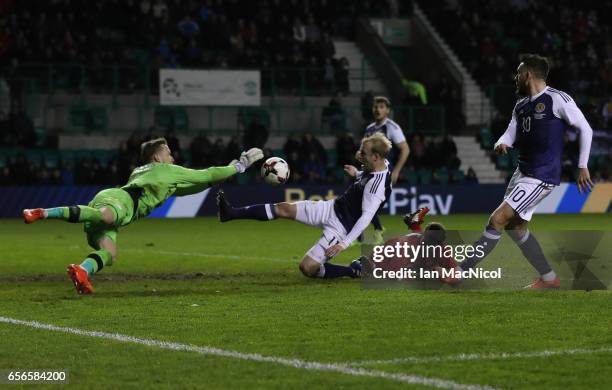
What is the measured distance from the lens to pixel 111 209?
10.1 metres

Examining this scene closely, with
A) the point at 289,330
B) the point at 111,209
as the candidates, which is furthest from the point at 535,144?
the point at 111,209

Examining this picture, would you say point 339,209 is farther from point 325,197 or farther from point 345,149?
point 345,149

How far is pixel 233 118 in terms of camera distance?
94.7ft

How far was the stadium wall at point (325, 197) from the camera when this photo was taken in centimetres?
2500

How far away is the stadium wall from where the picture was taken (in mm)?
25000

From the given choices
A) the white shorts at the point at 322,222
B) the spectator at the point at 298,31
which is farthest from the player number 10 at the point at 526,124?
the spectator at the point at 298,31

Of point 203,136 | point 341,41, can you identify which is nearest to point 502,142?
point 203,136

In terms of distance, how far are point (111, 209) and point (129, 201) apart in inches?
12.1

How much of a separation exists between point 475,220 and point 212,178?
14.1 metres

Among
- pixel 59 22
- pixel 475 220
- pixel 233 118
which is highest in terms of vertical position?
pixel 59 22

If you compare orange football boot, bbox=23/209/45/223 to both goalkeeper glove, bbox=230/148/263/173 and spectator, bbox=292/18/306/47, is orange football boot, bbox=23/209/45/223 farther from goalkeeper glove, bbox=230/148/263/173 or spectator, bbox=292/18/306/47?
spectator, bbox=292/18/306/47

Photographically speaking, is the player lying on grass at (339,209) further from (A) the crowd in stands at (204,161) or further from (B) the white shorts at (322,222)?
(A) the crowd in stands at (204,161)

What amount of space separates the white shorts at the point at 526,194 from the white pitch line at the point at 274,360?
12.9 ft

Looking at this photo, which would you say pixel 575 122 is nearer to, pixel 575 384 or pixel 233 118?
pixel 575 384
